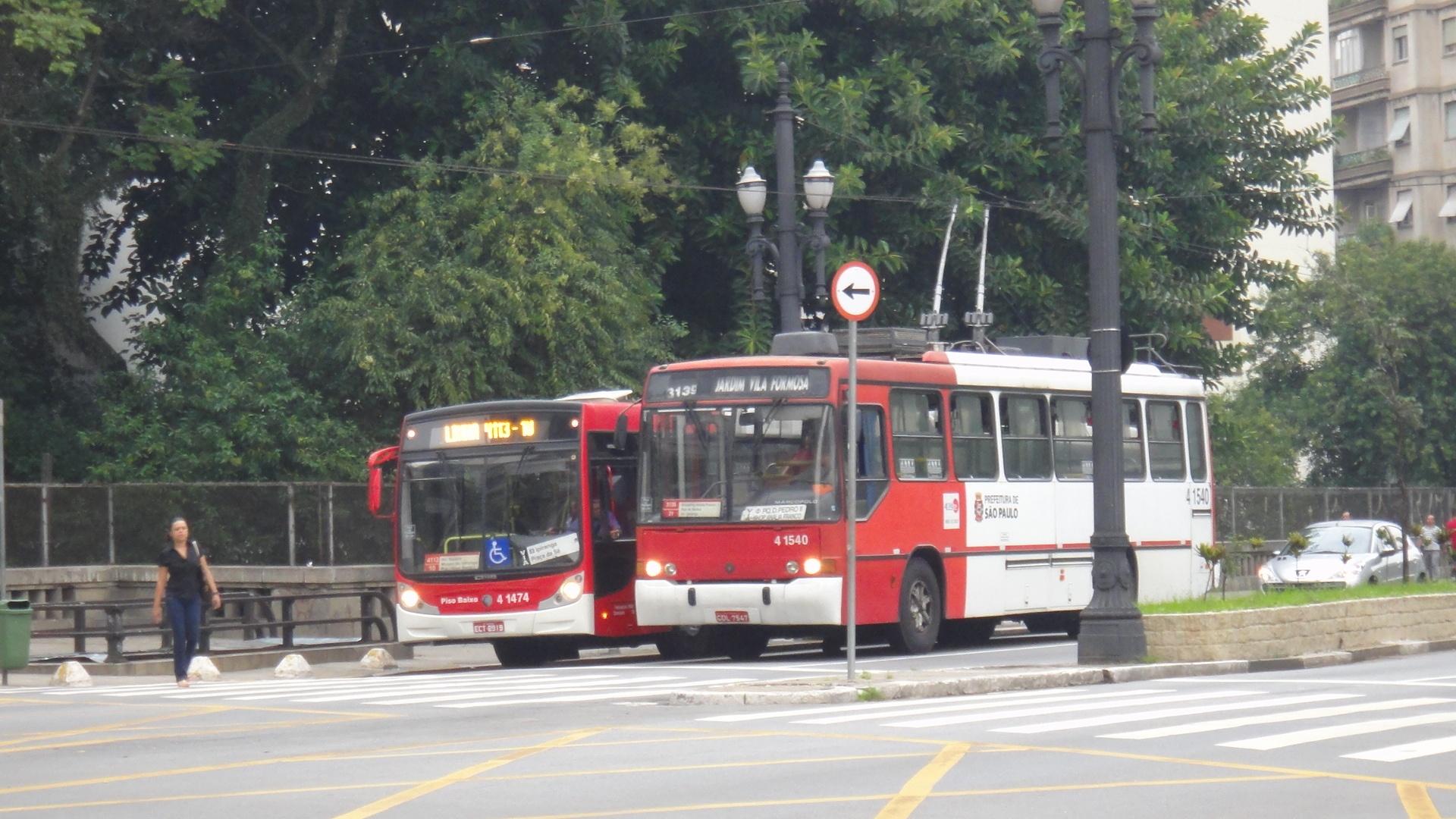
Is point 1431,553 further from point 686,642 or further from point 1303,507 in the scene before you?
point 686,642

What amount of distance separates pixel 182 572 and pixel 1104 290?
9293mm

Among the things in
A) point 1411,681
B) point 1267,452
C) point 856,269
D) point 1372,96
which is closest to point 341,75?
point 856,269

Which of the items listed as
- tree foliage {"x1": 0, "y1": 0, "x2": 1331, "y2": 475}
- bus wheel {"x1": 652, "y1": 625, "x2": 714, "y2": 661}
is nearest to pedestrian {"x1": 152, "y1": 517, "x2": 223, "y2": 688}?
bus wheel {"x1": 652, "y1": 625, "x2": 714, "y2": 661}

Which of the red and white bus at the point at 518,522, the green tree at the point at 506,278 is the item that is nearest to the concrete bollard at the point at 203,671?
the red and white bus at the point at 518,522

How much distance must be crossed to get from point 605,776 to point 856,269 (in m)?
7.03

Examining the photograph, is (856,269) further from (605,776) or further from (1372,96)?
(1372,96)

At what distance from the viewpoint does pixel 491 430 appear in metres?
22.3

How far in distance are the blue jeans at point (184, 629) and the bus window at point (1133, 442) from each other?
11.8 meters

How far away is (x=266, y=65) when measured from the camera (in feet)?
112

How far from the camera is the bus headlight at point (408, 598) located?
22375 mm

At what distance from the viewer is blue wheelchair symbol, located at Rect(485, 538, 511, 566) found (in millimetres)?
22016

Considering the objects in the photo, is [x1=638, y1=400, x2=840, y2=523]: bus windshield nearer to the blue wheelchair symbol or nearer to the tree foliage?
the blue wheelchair symbol

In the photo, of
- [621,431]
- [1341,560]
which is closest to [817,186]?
[621,431]

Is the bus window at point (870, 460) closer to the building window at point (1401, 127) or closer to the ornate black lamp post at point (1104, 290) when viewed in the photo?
the ornate black lamp post at point (1104, 290)
